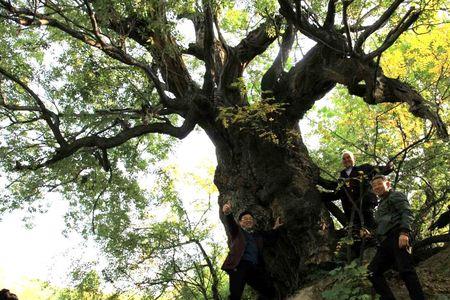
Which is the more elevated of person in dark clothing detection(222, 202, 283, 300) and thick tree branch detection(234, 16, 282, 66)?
thick tree branch detection(234, 16, 282, 66)

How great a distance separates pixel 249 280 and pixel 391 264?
2.24 metres

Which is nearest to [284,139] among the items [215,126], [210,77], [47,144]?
[215,126]

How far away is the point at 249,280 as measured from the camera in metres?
6.32

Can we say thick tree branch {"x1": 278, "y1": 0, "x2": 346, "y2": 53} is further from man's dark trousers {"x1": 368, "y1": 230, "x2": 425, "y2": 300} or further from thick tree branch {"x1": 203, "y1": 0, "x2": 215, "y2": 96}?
man's dark trousers {"x1": 368, "y1": 230, "x2": 425, "y2": 300}

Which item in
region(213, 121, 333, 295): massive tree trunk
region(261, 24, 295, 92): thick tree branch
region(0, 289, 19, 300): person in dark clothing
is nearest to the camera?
region(0, 289, 19, 300): person in dark clothing

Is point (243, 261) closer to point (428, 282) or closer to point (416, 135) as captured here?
point (428, 282)

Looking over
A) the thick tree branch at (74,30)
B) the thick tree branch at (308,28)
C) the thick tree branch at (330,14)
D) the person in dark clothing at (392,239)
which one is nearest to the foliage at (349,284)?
the person in dark clothing at (392,239)

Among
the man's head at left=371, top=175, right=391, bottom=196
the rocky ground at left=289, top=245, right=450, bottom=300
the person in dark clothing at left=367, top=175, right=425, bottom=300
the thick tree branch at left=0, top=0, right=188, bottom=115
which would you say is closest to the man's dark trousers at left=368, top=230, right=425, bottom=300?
the person in dark clothing at left=367, top=175, right=425, bottom=300

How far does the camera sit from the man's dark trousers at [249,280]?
5.88 m

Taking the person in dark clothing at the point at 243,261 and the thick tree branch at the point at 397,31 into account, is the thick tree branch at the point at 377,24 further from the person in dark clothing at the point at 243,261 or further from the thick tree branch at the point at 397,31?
the person in dark clothing at the point at 243,261

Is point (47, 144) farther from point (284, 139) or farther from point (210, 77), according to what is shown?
point (284, 139)

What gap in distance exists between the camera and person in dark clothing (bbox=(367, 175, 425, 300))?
4527 mm

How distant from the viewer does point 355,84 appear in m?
7.20

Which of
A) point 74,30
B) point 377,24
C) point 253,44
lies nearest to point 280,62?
point 253,44
